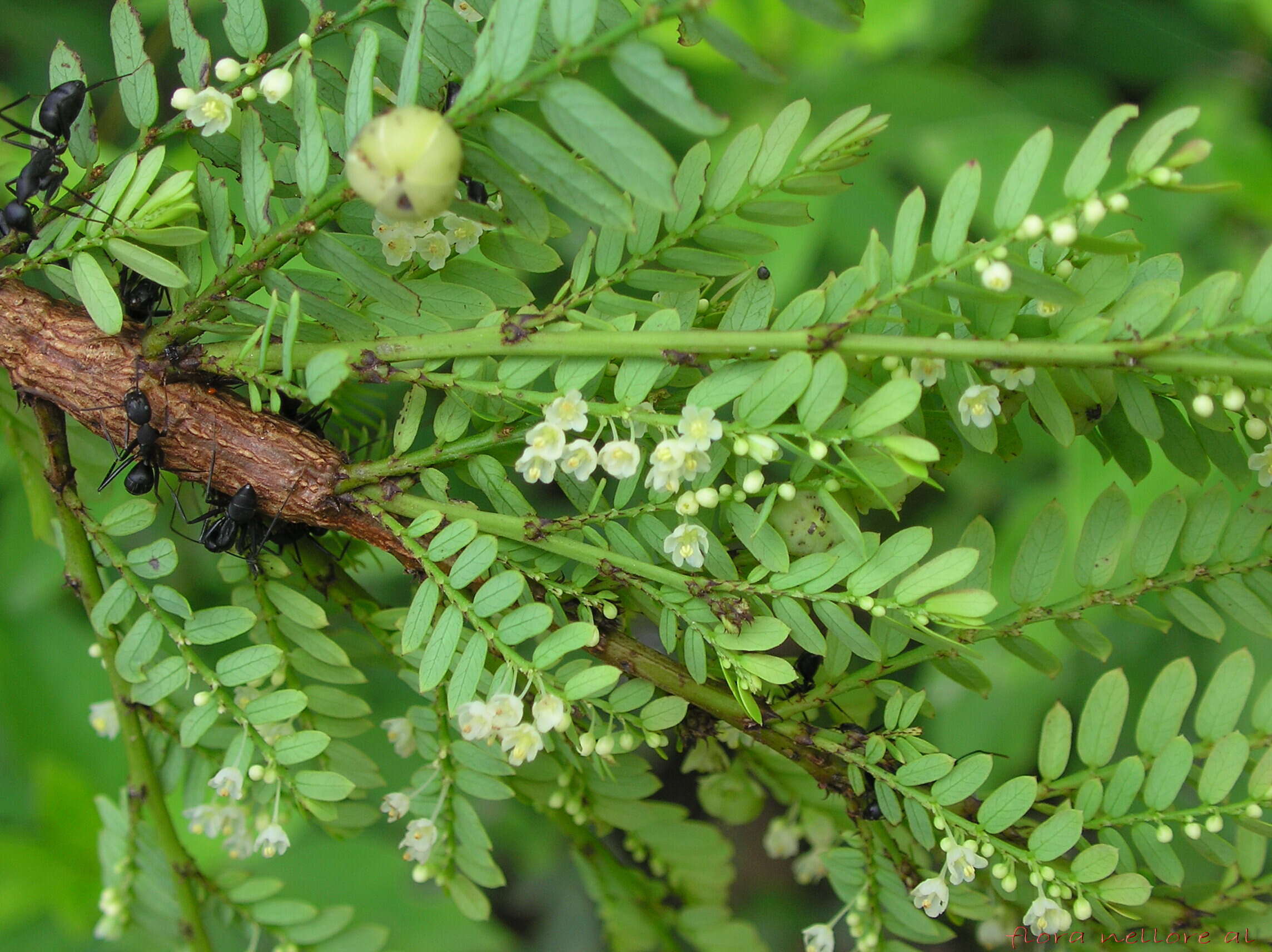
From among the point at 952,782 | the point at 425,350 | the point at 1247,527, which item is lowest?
the point at 952,782

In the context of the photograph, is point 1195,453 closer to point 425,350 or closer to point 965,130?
A: point 425,350

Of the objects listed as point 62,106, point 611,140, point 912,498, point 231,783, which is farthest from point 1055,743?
point 912,498

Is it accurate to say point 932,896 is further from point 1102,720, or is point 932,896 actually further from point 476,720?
point 476,720

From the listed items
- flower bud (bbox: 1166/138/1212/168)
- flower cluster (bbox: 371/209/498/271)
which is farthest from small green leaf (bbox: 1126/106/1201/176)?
flower cluster (bbox: 371/209/498/271)

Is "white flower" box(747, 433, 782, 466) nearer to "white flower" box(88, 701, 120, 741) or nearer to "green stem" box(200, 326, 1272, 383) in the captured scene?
"green stem" box(200, 326, 1272, 383)

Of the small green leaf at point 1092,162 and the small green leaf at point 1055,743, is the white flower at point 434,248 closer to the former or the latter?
the small green leaf at point 1092,162

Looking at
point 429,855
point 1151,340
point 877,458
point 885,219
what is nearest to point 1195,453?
point 1151,340
